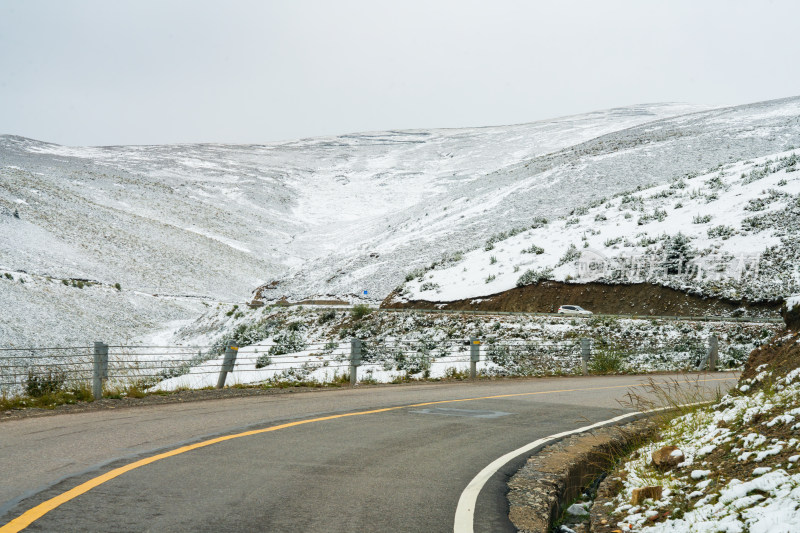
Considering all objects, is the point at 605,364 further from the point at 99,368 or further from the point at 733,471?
the point at 733,471

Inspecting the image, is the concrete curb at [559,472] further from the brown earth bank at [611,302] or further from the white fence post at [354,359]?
the brown earth bank at [611,302]

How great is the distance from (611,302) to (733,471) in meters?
34.5

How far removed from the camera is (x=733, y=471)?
5.34 metres

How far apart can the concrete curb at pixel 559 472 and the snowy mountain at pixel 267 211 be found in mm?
40083

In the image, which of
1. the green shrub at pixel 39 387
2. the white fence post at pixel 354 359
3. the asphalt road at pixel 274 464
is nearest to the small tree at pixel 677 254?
the white fence post at pixel 354 359

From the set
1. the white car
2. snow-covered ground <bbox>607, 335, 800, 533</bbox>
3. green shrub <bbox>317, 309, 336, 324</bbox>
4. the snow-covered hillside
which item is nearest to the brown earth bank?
the snow-covered hillside

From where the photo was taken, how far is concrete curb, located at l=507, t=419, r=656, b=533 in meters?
6.00

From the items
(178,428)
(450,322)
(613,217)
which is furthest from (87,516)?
(613,217)

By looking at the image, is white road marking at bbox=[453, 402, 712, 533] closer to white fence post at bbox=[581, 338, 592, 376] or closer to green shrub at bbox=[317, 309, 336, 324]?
white fence post at bbox=[581, 338, 592, 376]

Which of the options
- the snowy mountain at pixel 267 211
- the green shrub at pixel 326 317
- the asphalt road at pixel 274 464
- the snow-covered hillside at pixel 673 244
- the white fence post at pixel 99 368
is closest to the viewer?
the asphalt road at pixel 274 464

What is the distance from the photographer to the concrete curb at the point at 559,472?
6.00 metres

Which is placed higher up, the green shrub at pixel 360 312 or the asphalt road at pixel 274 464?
the green shrub at pixel 360 312

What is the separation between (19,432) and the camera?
30.7 ft

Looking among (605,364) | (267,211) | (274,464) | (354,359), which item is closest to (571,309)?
(605,364)
